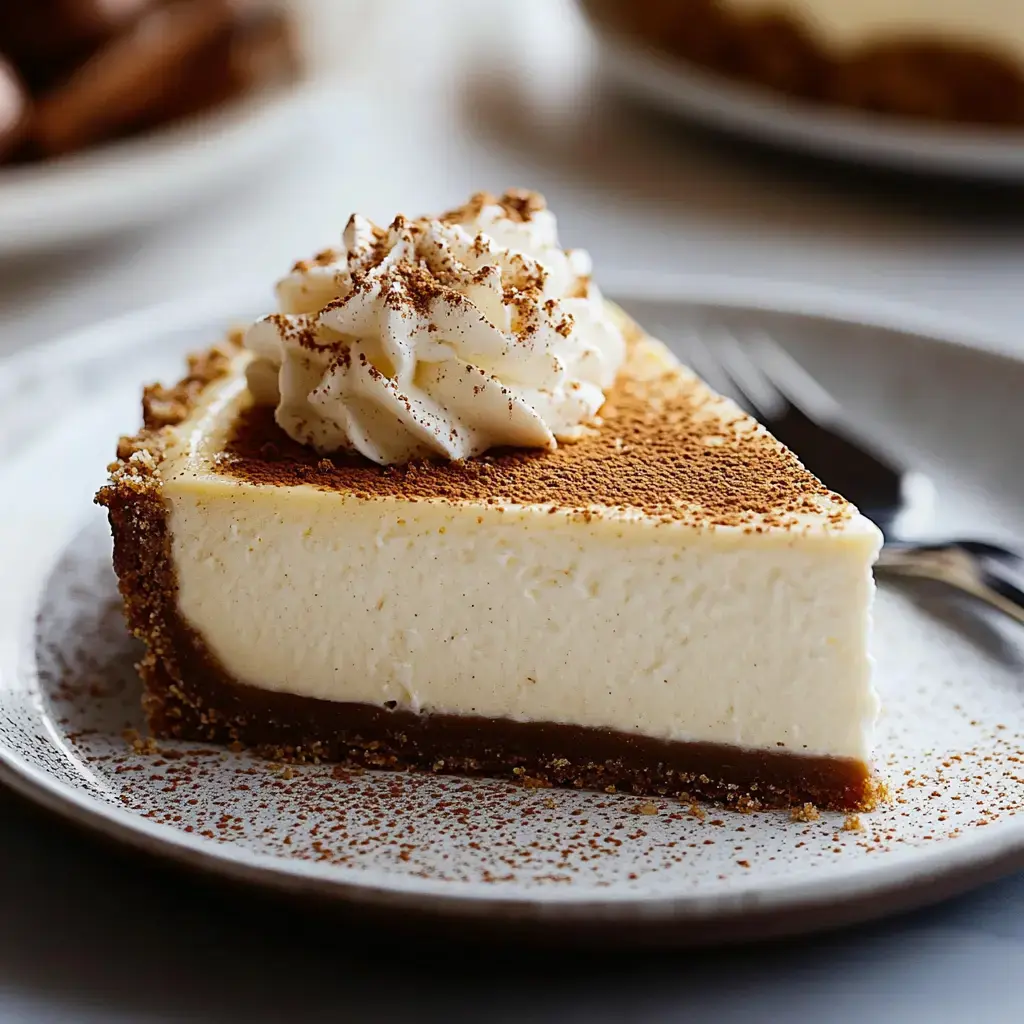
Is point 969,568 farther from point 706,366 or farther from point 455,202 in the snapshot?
point 455,202

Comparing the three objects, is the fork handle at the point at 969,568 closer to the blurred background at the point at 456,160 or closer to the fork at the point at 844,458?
the fork at the point at 844,458

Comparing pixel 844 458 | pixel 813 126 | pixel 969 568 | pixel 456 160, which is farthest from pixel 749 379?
pixel 456 160

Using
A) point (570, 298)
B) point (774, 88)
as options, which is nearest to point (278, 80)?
point (774, 88)

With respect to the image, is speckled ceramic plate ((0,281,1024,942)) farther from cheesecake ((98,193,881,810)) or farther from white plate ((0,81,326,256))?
white plate ((0,81,326,256))

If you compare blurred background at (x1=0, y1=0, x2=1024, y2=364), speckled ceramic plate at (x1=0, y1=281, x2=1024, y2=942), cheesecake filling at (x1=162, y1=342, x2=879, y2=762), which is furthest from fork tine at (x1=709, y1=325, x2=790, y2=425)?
cheesecake filling at (x1=162, y1=342, x2=879, y2=762)

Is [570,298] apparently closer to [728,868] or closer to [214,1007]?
[728,868]

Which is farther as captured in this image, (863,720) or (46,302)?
(46,302)
